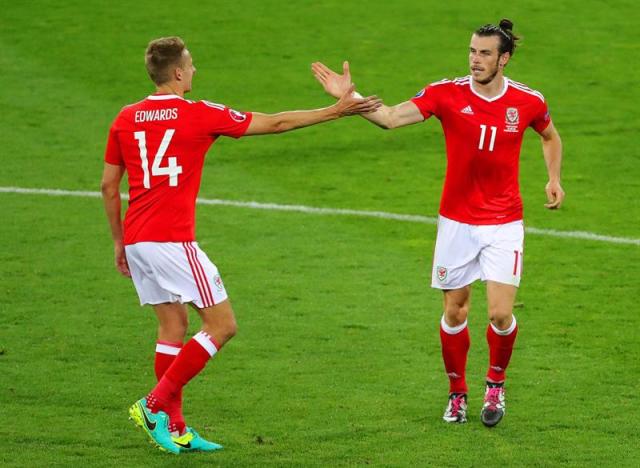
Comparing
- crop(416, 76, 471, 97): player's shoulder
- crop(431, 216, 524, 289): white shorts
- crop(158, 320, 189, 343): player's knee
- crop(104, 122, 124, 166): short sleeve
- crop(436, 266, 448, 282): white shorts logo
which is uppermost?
crop(416, 76, 471, 97): player's shoulder

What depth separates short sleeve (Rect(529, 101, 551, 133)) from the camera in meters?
8.97

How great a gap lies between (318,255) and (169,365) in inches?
185

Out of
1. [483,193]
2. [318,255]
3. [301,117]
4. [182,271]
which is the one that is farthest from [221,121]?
[318,255]

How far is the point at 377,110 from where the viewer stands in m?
8.47

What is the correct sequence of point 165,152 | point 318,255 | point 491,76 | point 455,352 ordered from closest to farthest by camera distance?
point 165,152
point 491,76
point 455,352
point 318,255

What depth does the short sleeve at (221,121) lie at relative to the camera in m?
8.03

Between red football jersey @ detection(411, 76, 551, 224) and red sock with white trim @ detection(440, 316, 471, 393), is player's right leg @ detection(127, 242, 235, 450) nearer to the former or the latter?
red sock with white trim @ detection(440, 316, 471, 393)

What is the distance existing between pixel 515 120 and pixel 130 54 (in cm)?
1251

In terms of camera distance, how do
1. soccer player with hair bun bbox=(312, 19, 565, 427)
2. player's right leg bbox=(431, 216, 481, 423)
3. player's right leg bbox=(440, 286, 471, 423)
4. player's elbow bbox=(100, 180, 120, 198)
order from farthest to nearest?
player's right leg bbox=(440, 286, 471, 423), player's right leg bbox=(431, 216, 481, 423), soccer player with hair bun bbox=(312, 19, 565, 427), player's elbow bbox=(100, 180, 120, 198)

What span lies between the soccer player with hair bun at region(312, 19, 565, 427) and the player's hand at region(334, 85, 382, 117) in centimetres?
41

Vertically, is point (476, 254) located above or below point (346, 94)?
below

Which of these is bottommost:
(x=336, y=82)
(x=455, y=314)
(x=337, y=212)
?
(x=337, y=212)

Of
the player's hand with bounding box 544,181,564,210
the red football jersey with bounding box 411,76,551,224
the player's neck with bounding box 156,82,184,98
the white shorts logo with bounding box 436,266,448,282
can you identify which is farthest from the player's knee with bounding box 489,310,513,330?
the player's neck with bounding box 156,82,184,98

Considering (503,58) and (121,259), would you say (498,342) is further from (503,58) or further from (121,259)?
(121,259)
